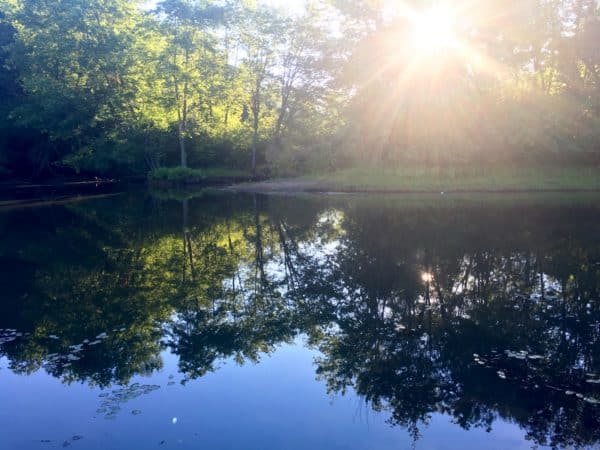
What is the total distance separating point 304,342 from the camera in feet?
26.5

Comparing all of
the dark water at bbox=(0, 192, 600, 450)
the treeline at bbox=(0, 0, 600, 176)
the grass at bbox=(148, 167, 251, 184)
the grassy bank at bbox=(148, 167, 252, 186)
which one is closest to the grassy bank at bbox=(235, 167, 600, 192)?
the treeline at bbox=(0, 0, 600, 176)

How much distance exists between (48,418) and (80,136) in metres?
45.2

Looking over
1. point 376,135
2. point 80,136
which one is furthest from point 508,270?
point 80,136

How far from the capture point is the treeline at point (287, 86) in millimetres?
34312

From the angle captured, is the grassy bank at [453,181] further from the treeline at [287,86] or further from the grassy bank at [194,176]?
the grassy bank at [194,176]

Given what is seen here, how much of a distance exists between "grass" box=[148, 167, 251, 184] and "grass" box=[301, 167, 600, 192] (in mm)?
12808

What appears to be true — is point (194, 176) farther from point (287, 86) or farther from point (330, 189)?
point (330, 189)

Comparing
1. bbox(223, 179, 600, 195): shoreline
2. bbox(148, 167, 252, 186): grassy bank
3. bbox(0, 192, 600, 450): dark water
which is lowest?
bbox(0, 192, 600, 450): dark water

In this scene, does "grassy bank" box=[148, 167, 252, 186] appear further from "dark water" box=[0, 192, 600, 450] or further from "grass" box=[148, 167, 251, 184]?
"dark water" box=[0, 192, 600, 450]

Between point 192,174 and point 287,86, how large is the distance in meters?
12.4

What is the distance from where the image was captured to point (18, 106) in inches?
1876

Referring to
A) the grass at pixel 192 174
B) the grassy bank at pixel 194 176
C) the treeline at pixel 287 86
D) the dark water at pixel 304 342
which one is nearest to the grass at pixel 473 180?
the treeline at pixel 287 86

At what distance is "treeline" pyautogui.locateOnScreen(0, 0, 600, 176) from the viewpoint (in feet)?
113

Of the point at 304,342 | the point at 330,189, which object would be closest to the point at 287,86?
the point at 330,189
